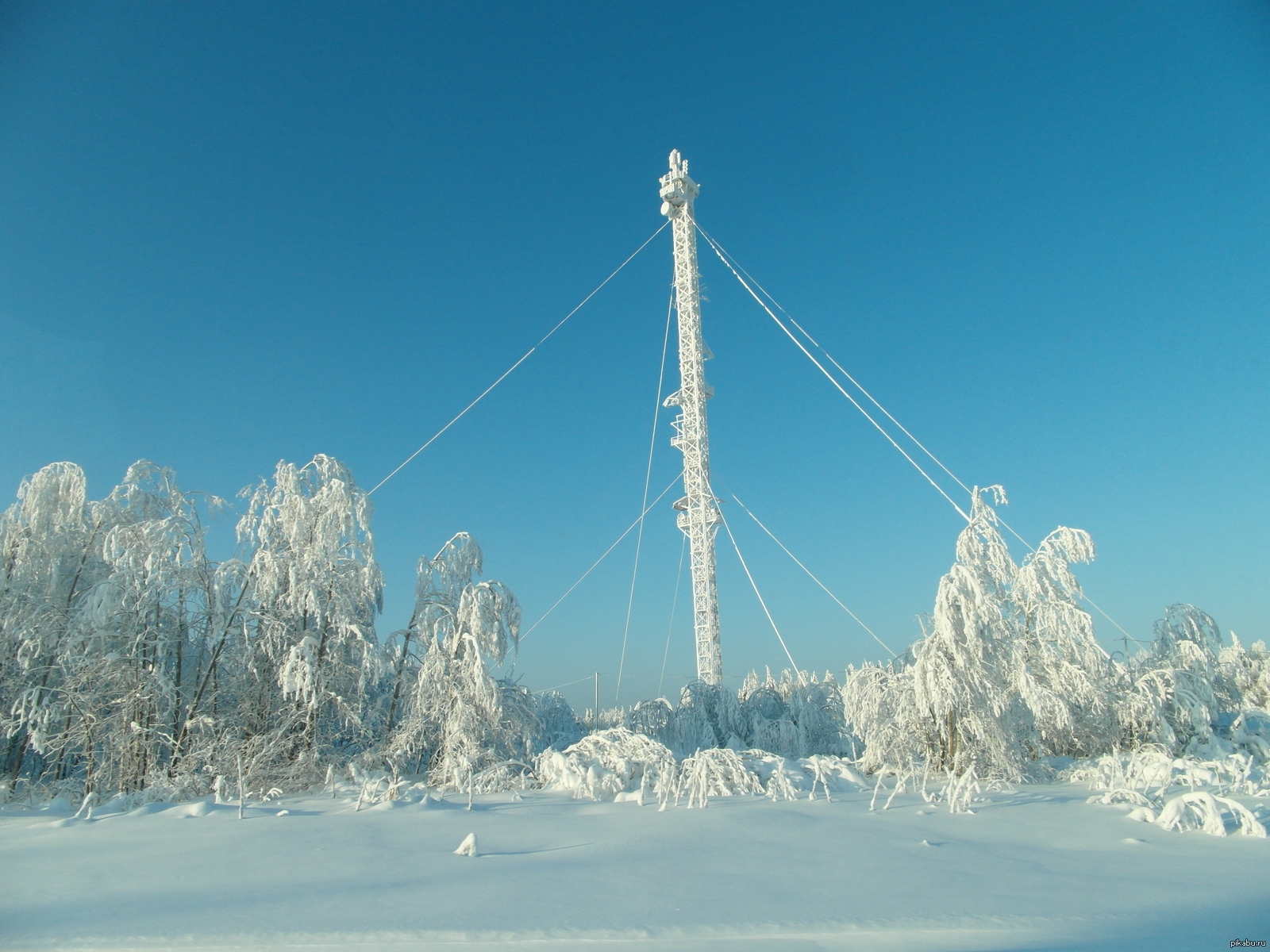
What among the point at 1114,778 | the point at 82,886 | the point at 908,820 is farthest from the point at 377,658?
the point at 1114,778

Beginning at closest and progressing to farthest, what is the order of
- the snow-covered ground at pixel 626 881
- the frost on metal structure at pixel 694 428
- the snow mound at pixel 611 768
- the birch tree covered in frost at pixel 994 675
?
the snow-covered ground at pixel 626 881 < the snow mound at pixel 611 768 < the birch tree covered in frost at pixel 994 675 < the frost on metal structure at pixel 694 428

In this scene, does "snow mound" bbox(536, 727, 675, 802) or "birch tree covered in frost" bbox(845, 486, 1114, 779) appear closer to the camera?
"snow mound" bbox(536, 727, 675, 802)

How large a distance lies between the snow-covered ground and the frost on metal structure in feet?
29.8

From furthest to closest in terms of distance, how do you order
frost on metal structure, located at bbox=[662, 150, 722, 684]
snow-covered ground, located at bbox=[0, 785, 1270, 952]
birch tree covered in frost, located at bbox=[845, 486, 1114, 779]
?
frost on metal structure, located at bbox=[662, 150, 722, 684]
birch tree covered in frost, located at bbox=[845, 486, 1114, 779]
snow-covered ground, located at bbox=[0, 785, 1270, 952]

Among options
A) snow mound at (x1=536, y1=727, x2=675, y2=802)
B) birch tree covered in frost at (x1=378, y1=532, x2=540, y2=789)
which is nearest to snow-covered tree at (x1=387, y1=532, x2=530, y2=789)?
birch tree covered in frost at (x1=378, y1=532, x2=540, y2=789)

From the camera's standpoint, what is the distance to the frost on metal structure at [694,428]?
16.6 metres

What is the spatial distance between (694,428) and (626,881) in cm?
1352

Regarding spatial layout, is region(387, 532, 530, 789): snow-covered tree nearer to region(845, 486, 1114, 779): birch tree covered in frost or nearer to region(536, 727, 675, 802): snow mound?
region(536, 727, 675, 802): snow mound

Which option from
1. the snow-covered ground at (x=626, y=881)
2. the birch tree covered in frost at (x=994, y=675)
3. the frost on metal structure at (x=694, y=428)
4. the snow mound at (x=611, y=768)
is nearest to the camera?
the snow-covered ground at (x=626, y=881)

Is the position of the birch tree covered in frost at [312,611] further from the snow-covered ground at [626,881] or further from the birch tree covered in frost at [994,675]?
the birch tree covered in frost at [994,675]

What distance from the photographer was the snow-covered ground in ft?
13.3

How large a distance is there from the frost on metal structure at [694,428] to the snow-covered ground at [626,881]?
909 centimetres

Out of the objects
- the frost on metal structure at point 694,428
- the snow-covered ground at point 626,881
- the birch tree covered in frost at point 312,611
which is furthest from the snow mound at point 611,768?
the frost on metal structure at point 694,428

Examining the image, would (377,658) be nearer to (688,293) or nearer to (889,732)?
(889,732)
